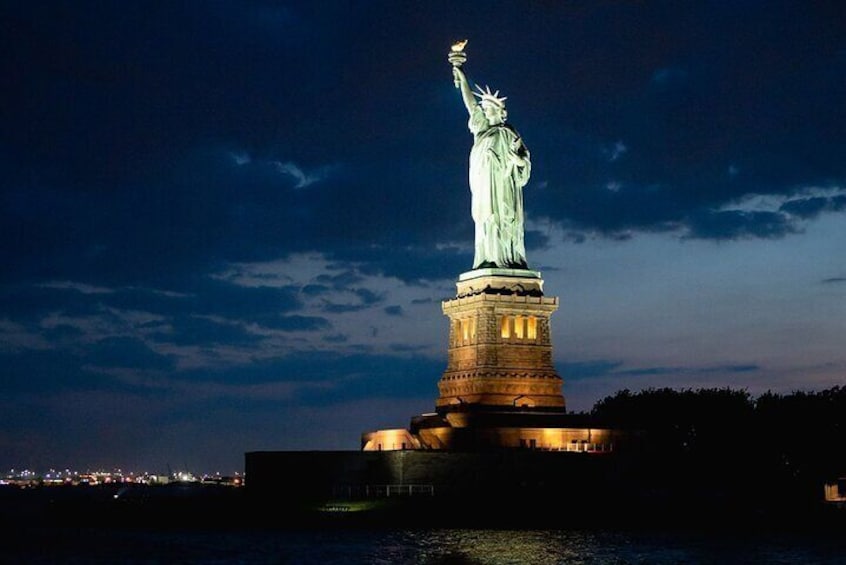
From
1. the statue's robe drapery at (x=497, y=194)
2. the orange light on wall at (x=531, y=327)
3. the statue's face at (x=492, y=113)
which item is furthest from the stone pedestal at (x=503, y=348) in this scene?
the statue's face at (x=492, y=113)

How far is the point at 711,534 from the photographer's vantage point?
2185 inches

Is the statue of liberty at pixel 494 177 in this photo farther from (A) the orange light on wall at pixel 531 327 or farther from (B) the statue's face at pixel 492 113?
(A) the orange light on wall at pixel 531 327

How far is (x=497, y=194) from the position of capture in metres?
65.5

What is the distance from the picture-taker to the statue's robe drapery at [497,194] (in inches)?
2562

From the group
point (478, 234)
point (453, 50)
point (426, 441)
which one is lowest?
point (426, 441)

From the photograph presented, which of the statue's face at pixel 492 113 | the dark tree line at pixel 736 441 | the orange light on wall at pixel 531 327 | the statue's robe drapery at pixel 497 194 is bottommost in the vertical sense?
the dark tree line at pixel 736 441

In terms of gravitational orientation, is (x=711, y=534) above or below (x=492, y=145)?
below

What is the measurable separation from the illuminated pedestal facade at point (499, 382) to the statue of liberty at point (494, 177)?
4.77 feet

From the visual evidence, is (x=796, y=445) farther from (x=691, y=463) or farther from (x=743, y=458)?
(x=691, y=463)

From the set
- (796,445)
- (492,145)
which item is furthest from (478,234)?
(796,445)

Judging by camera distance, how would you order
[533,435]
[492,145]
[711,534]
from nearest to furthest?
[711,534], [533,435], [492,145]

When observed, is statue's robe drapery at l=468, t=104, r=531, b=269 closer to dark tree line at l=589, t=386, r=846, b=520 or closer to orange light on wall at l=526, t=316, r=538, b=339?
orange light on wall at l=526, t=316, r=538, b=339

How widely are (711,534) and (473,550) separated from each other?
10.8 m

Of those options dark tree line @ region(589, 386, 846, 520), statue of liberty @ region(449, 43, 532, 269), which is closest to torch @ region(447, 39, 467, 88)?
statue of liberty @ region(449, 43, 532, 269)
